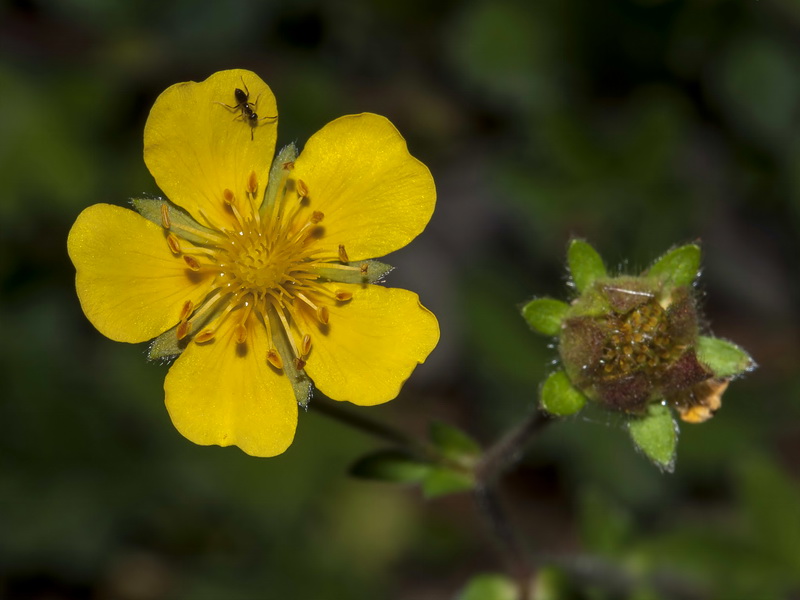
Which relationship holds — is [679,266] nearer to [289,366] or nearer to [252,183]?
[289,366]

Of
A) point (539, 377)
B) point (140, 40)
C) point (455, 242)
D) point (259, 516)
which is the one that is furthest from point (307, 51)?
point (259, 516)

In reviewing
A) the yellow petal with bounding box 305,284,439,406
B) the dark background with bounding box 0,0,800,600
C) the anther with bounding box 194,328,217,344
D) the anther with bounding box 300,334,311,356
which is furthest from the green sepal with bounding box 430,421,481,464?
the dark background with bounding box 0,0,800,600

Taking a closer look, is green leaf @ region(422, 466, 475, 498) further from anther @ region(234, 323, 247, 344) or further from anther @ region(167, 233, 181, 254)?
anther @ region(167, 233, 181, 254)

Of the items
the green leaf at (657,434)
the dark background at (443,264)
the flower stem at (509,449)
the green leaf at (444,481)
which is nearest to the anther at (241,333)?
the green leaf at (444,481)

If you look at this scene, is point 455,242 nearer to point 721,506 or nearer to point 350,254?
point 721,506

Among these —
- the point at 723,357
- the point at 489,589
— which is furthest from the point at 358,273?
the point at 489,589

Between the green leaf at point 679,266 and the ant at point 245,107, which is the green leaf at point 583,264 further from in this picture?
the ant at point 245,107
